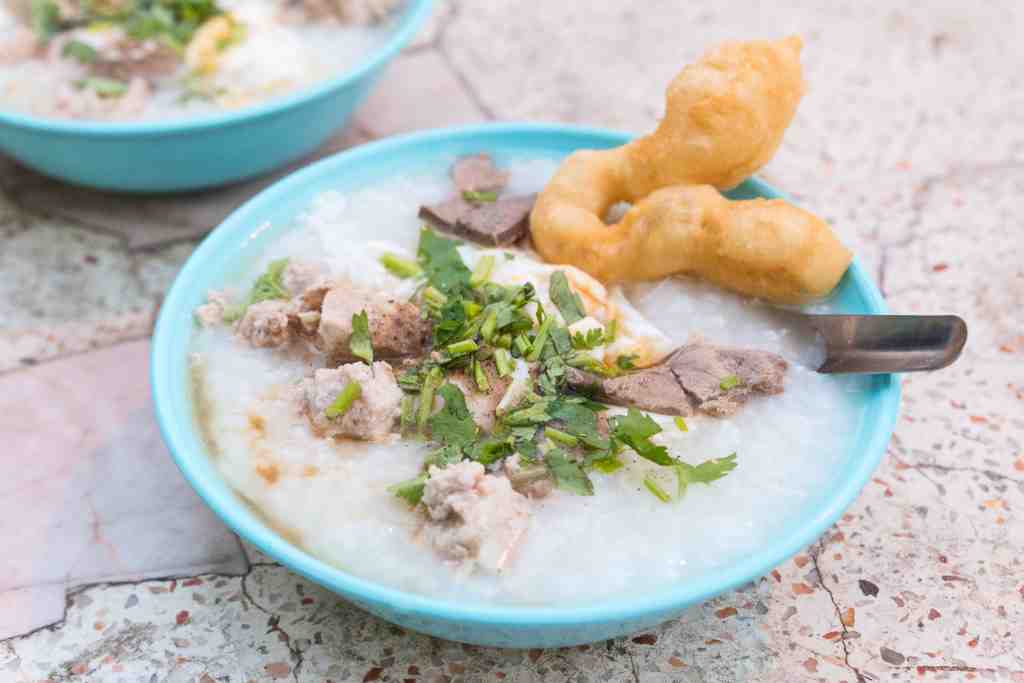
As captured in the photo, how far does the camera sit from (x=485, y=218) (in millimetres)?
1955

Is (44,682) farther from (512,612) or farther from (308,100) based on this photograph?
(308,100)

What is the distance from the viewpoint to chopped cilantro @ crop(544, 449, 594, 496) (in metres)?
1.53

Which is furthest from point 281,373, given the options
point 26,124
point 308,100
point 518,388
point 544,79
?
point 544,79

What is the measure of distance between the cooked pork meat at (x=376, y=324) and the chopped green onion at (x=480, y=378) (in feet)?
0.44

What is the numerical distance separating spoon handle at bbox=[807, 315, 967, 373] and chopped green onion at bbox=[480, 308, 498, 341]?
547 mm

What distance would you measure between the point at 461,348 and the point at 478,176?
1.87 feet

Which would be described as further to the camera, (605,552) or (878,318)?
(878,318)

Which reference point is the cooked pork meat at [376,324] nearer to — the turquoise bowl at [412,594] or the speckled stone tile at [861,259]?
the turquoise bowl at [412,594]

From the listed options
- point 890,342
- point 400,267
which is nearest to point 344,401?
point 400,267

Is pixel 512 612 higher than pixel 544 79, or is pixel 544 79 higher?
pixel 512 612

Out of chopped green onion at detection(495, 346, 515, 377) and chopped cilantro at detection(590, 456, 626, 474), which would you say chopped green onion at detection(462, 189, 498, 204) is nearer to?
chopped green onion at detection(495, 346, 515, 377)

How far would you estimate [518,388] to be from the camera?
1632 millimetres

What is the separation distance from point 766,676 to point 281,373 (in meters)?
0.93

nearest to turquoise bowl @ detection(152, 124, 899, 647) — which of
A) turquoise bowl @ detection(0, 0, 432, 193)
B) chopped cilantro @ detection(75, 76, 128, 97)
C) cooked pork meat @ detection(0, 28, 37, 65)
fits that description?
turquoise bowl @ detection(0, 0, 432, 193)
